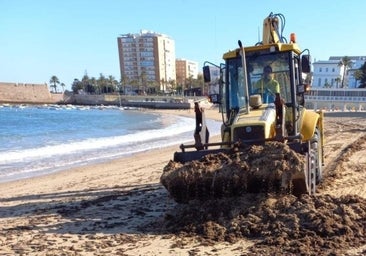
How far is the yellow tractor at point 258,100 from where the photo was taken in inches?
259

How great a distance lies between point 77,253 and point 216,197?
2083 mm

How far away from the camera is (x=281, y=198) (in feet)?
19.0

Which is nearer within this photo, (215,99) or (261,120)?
(261,120)

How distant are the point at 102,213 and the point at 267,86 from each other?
3.74 m

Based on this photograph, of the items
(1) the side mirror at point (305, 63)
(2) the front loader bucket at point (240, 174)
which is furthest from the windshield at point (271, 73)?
(2) the front loader bucket at point (240, 174)

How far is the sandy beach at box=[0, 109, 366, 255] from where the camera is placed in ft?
17.4

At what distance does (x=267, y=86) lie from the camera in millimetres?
7645

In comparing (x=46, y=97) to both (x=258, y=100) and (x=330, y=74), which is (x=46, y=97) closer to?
(x=330, y=74)

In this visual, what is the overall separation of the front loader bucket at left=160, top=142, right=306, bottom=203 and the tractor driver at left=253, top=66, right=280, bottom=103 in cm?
173

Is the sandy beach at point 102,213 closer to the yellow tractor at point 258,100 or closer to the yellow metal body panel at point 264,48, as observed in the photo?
the yellow tractor at point 258,100

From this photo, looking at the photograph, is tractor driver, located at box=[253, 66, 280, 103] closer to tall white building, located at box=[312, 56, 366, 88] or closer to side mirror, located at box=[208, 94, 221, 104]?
side mirror, located at box=[208, 94, 221, 104]

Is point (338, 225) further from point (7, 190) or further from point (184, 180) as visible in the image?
point (7, 190)

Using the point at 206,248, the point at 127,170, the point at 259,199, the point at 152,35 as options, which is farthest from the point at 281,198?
the point at 152,35

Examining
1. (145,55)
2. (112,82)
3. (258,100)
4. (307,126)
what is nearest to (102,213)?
(258,100)
